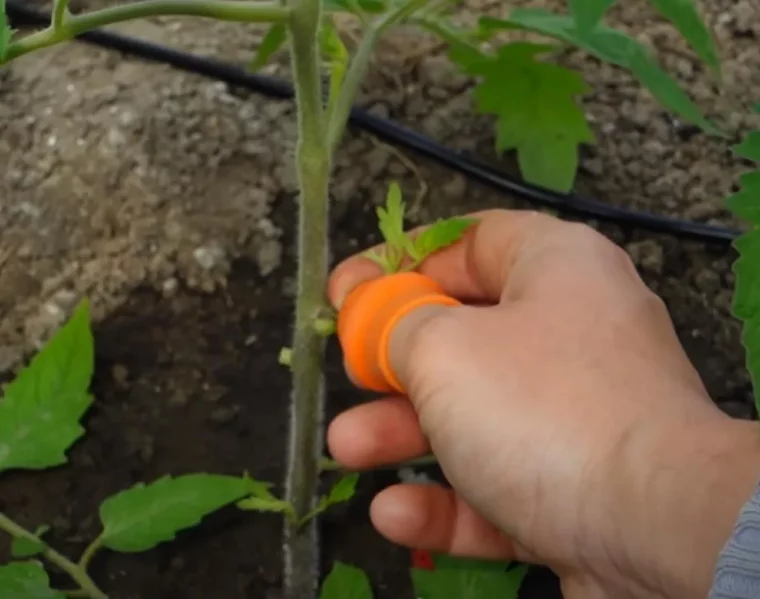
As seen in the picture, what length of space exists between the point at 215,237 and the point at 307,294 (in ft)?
1.10

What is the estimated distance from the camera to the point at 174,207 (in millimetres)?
946

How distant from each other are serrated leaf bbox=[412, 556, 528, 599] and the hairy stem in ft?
0.31

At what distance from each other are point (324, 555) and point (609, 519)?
36cm

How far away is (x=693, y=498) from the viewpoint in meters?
0.51

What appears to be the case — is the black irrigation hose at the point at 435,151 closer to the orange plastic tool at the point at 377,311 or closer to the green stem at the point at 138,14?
the orange plastic tool at the point at 377,311

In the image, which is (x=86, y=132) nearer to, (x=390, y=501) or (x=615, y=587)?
(x=390, y=501)

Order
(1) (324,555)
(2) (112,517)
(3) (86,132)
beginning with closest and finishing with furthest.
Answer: (2) (112,517)
(1) (324,555)
(3) (86,132)

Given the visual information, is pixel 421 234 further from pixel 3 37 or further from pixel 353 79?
pixel 3 37

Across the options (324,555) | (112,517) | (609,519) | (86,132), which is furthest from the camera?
(86,132)

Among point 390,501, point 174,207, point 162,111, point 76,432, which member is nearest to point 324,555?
point 390,501

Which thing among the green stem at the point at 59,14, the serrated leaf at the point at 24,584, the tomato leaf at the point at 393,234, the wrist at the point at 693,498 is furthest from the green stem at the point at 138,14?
the serrated leaf at the point at 24,584

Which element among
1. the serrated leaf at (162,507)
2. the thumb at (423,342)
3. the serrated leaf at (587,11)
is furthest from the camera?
the serrated leaf at (162,507)

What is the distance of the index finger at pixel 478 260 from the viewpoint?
2.29 feet

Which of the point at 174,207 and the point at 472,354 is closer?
the point at 472,354
